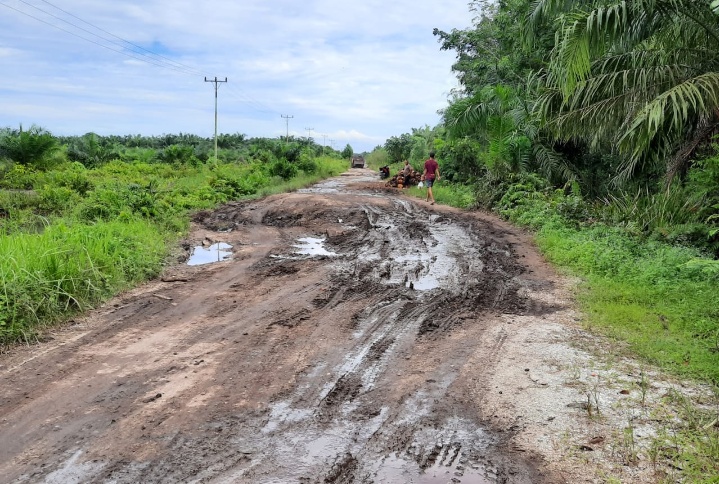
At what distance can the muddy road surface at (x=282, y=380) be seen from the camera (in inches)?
132

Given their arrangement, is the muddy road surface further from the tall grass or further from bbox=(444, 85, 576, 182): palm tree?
bbox=(444, 85, 576, 182): palm tree

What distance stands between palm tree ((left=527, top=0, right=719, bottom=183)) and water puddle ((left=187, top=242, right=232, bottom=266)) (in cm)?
646

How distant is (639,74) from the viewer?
9180mm

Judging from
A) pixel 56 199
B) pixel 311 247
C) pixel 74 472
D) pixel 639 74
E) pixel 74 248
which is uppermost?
pixel 639 74

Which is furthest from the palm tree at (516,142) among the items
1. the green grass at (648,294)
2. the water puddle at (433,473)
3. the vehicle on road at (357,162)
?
the vehicle on road at (357,162)

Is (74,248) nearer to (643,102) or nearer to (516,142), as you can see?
(643,102)

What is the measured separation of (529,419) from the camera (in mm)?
3938

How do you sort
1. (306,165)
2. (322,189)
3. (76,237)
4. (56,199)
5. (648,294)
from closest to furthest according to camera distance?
(648,294)
(76,237)
(56,199)
(322,189)
(306,165)

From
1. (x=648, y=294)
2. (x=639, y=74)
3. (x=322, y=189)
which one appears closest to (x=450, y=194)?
(x=322, y=189)

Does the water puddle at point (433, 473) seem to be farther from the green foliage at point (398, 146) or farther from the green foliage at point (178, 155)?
the green foliage at point (398, 146)

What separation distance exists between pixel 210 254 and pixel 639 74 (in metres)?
8.25

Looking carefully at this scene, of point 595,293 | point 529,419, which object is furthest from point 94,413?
point 595,293

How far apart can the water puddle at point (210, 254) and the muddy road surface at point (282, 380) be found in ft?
1.95

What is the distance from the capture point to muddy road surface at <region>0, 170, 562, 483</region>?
3.36 m
